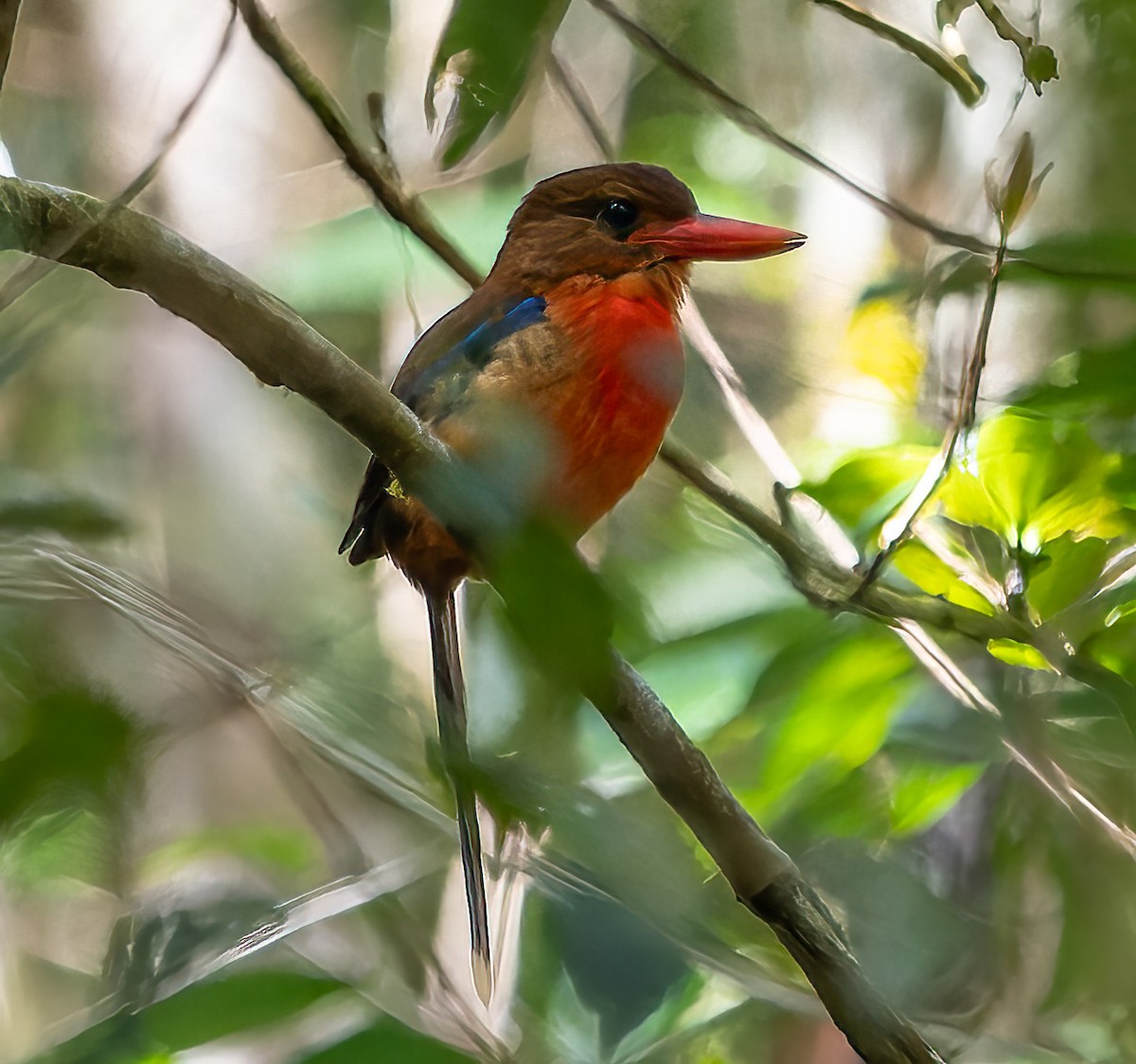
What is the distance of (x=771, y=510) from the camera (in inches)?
53.3

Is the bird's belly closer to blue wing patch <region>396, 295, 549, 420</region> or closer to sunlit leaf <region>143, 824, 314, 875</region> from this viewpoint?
blue wing patch <region>396, 295, 549, 420</region>

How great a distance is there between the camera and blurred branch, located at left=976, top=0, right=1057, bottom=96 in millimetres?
986

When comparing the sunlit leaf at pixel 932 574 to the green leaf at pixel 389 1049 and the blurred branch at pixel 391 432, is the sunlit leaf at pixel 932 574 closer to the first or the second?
the blurred branch at pixel 391 432

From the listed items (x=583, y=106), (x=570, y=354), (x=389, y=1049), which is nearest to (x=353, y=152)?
(x=583, y=106)

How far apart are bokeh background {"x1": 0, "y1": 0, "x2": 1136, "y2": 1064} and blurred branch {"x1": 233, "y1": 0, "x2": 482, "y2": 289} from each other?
23 millimetres

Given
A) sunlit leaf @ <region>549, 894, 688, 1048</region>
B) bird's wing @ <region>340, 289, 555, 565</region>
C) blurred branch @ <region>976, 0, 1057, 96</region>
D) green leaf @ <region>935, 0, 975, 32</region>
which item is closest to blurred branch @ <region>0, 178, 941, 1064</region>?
sunlit leaf @ <region>549, 894, 688, 1048</region>

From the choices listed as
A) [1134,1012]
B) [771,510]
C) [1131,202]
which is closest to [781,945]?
[1134,1012]

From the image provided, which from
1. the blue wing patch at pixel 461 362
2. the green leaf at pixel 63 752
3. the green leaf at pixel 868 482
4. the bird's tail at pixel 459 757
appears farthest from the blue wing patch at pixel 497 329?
the green leaf at pixel 63 752

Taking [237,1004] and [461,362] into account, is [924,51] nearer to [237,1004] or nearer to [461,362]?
[461,362]

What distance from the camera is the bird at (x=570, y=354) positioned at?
1272 millimetres

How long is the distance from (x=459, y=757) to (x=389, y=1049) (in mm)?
360

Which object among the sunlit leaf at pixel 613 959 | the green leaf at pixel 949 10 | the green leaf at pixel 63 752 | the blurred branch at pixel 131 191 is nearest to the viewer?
the green leaf at pixel 63 752

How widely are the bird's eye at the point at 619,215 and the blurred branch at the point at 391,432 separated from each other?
68cm

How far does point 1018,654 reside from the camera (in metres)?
1.03
